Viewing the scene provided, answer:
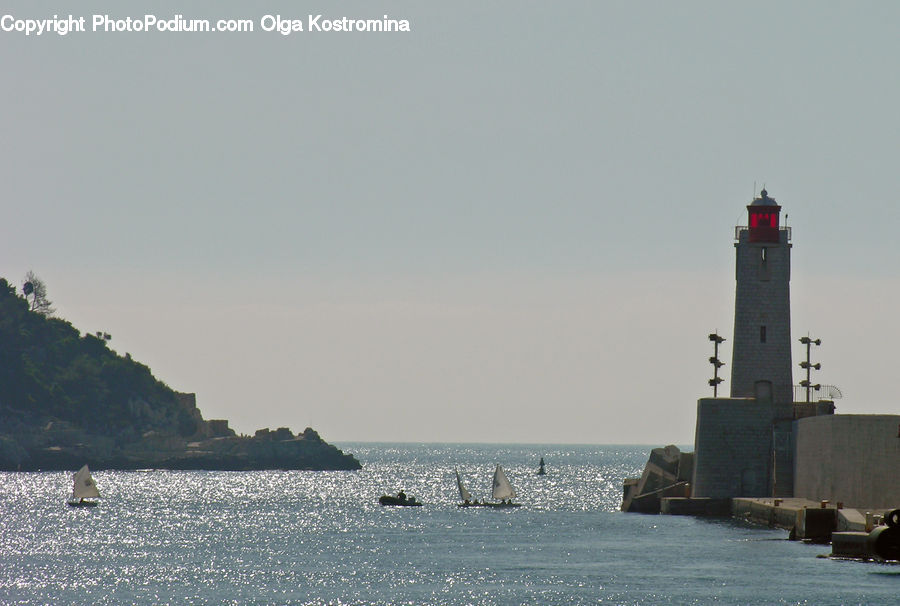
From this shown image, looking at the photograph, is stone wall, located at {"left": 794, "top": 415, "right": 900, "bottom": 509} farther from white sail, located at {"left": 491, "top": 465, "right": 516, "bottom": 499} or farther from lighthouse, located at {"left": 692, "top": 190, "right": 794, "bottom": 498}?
white sail, located at {"left": 491, "top": 465, "right": 516, "bottom": 499}

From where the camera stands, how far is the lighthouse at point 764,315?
8369 centimetres

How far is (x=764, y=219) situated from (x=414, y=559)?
28.1 metres

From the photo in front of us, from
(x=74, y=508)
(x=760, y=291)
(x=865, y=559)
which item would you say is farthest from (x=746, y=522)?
(x=74, y=508)

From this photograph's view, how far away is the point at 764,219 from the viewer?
8475 centimetres

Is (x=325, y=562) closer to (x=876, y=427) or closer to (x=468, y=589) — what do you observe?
(x=468, y=589)

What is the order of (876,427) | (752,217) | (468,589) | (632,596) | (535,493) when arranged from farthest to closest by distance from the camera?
(535,493) → (752,217) → (876,427) → (468,589) → (632,596)

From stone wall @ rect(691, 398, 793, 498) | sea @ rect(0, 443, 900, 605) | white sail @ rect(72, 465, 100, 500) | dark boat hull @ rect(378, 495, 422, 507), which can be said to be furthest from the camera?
white sail @ rect(72, 465, 100, 500)

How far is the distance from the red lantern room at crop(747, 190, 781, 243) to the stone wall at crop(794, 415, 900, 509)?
10603 millimetres

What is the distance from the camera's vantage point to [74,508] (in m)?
124

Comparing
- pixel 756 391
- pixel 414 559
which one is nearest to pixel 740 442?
pixel 756 391

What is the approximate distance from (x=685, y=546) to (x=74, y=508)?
6746 centimetres

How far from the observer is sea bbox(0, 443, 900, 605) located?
5534 cm

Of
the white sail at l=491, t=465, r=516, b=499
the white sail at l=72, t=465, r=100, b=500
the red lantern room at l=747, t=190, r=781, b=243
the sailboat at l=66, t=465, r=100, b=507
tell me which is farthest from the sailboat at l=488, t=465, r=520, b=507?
the red lantern room at l=747, t=190, r=781, b=243

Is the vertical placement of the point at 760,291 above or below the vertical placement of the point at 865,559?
above
